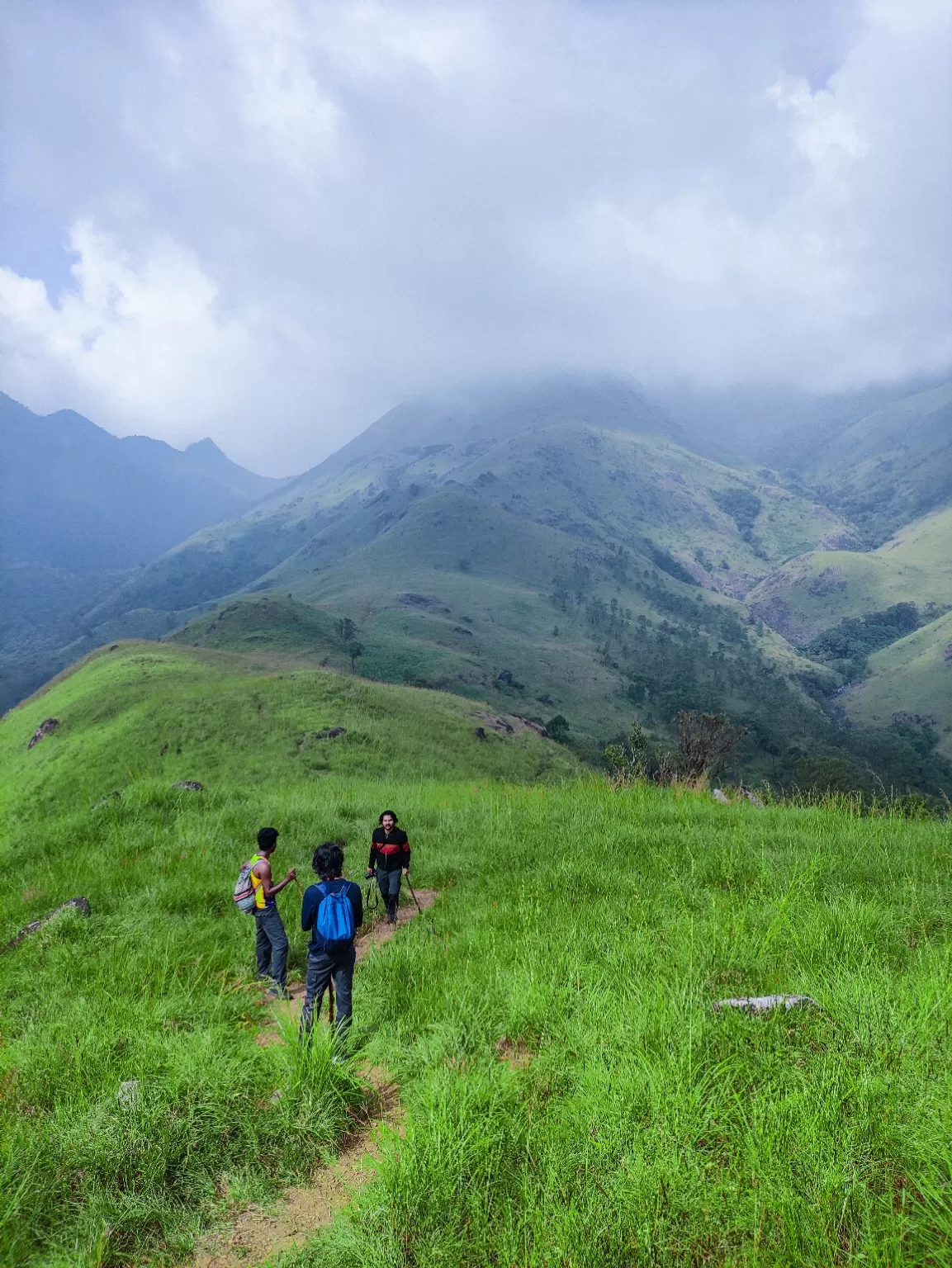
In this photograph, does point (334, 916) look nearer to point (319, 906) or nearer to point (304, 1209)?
point (319, 906)

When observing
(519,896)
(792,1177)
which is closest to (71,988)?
(519,896)

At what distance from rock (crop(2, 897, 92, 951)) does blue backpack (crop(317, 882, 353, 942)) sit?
15.8 feet

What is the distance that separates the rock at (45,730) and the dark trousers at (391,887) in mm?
60459

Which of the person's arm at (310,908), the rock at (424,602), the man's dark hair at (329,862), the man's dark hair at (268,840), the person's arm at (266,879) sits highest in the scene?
the rock at (424,602)

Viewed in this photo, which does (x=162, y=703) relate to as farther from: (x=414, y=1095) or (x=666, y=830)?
(x=414, y=1095)

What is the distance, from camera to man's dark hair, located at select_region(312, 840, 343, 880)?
6156mm

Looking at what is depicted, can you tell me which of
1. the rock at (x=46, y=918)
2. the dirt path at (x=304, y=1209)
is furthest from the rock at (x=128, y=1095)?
the rock at (x=46, y=918)

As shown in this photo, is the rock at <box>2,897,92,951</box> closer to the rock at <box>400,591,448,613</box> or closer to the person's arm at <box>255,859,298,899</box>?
the person's arm at <box>255,859,298,899</box>

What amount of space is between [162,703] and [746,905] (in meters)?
51.9

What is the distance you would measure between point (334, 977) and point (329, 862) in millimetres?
1075

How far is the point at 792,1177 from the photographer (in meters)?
3.14

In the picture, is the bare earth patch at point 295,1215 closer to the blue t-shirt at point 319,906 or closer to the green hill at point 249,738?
the blue t-shirt at point 319,906

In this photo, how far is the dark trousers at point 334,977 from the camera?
5.78m

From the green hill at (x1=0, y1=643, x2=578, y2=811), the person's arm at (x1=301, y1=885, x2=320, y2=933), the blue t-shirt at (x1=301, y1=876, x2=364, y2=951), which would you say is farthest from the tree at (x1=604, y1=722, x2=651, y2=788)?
the person's arm at (x1=301, y1=885, x2=320, y2=933)
